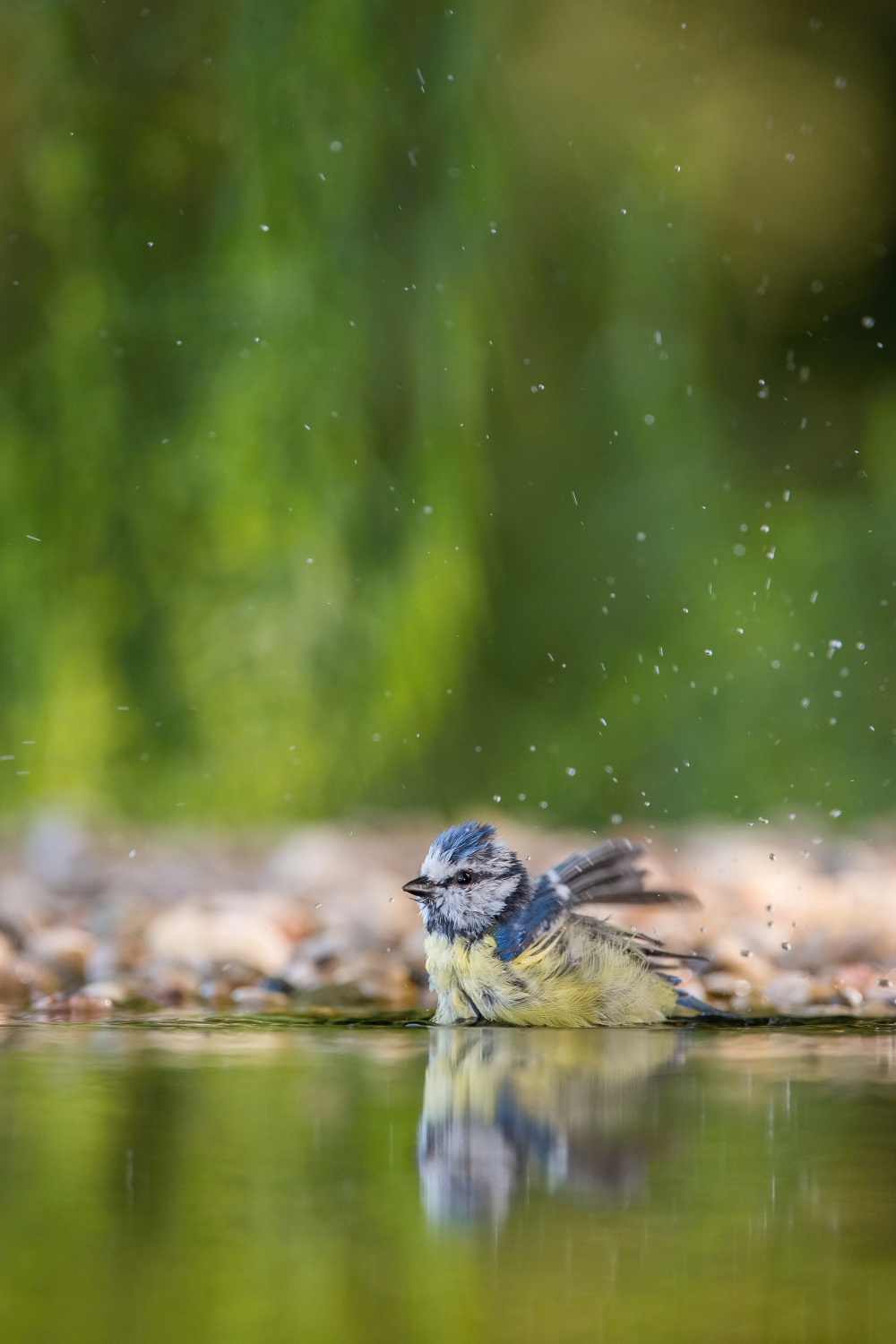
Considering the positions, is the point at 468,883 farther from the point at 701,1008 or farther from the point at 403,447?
the point at 403,447

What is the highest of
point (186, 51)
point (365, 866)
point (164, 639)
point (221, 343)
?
point (186, 51)

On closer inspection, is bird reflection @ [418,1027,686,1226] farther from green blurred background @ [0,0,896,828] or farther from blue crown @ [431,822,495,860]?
green blurred background @ [0,0,896,828]

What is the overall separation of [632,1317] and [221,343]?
3500 mm

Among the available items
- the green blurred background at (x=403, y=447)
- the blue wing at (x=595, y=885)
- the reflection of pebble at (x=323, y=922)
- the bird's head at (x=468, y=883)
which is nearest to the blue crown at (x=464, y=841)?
the bird's head at (x=468, y=883)

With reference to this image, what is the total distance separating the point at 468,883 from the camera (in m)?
2.31

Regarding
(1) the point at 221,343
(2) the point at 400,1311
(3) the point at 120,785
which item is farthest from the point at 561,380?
(2) the point at 400,1311

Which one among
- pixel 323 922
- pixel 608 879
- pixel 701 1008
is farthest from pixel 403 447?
pixel 701 1008

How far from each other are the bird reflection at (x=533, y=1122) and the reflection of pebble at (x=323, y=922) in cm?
64

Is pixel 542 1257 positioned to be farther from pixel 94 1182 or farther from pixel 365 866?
pixel 365 866

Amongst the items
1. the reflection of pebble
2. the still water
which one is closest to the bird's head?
the reflection of pebble

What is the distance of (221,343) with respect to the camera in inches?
156

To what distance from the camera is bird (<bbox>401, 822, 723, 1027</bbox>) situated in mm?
2115

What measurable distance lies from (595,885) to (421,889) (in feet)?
0.87

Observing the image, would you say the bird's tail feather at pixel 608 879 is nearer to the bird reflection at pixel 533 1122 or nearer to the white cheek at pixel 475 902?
the white cheek at pixel 475 902
